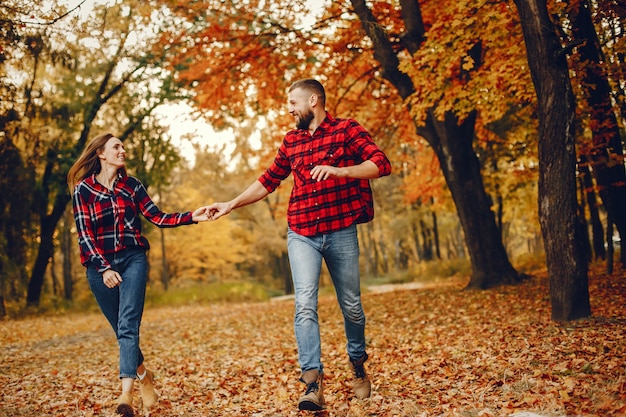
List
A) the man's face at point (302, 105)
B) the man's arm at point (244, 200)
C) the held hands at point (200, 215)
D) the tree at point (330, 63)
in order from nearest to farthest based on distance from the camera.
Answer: the man's face at point (302, 105) < the man's arm at point (244, 200) < the held hands at point (200, 215) < the tree at point (330, 63)

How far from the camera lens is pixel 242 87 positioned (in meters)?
11.9

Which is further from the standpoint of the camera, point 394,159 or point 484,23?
point 394,159

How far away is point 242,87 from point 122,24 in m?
4.80

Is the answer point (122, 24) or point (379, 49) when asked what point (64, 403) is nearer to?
point (379, 49)

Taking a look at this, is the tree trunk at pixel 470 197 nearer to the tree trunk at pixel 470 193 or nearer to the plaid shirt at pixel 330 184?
the tree trunk at pixel 470 193

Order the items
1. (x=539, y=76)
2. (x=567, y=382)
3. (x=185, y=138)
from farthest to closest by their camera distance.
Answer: (x=185, y=138), (x=539, y=76), (x=567, y=382)

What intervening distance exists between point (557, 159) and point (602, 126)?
3.72 metres

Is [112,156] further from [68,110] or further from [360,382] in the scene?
[68,110]

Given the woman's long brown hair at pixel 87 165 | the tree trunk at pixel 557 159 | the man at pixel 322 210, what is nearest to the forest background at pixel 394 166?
the tree trunk at pixel 557 159

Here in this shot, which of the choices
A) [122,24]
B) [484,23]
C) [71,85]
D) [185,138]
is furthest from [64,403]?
[71,85]

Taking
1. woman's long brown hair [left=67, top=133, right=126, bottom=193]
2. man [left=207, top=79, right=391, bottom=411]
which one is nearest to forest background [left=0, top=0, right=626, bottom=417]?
man [left=207, top=79, right=391, bottom=411]

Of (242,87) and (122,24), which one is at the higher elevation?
(122,24)

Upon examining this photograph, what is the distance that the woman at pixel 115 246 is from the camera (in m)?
3.68

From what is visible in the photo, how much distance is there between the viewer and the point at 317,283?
3.58m
